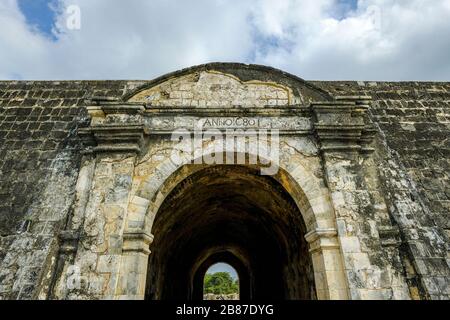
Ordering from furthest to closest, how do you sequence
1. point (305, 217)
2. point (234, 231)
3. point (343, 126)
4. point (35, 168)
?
point (234, 231)
point (35, 168)
point (343, 126)
point (305, 217)

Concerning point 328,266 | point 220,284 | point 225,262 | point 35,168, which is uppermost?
point 220,284

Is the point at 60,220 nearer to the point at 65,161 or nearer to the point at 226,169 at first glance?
the point at 65,161

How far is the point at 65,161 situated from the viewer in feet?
17.6

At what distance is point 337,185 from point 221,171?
200 cm

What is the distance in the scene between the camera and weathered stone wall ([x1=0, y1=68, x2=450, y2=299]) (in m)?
4.20

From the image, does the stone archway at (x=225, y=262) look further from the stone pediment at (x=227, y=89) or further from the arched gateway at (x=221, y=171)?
the stone pediment at (x=227, y=89)

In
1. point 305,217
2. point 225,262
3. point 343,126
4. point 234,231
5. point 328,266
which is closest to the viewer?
point 328,266

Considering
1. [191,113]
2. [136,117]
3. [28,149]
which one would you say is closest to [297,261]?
[191,113]

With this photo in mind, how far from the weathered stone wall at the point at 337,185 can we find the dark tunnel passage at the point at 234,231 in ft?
3.85

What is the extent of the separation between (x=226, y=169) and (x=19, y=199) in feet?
11.2

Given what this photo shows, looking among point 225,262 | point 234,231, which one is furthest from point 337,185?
point 225,262

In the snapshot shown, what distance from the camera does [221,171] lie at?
5562mm

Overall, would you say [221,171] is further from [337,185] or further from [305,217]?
[337,185]

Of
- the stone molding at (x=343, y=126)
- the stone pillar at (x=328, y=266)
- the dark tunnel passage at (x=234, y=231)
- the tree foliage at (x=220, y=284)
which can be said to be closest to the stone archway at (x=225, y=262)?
the dark tunnel passage at (x=234, y=231)
